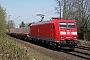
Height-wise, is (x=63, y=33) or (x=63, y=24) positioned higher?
(x=63, y=24)

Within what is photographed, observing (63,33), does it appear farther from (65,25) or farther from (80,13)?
(80,13)

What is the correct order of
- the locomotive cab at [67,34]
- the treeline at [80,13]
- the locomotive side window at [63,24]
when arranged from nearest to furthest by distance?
the locomotive cab at [67,34], the locomotive side window at [63,24], the treeline at [80,13]

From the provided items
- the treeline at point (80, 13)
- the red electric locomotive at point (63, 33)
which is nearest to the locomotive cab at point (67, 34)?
the red electric locomotive at point (63, 33)

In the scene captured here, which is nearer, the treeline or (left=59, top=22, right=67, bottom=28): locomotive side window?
(left=59, top=22, right=67, bottom=28): locomotive side window

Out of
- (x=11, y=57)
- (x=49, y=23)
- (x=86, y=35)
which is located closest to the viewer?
(x=11, y=57)

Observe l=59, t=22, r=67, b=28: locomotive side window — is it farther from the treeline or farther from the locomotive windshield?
the treeline

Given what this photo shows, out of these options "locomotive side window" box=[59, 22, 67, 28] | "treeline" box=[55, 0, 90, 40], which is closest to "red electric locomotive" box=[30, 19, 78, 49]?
"locomotive side window" box=[59, 22, 67, 28]

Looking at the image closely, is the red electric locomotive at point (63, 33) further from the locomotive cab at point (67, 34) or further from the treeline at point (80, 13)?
the treeline at point (80, 13)

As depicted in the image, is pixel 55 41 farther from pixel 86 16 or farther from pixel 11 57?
pixel 86 16

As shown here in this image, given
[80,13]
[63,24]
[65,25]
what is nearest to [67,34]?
[65,25]

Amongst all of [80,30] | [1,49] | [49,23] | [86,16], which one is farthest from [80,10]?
[1,49]

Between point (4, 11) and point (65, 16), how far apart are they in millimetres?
11674

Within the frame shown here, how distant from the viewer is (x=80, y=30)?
47688mm

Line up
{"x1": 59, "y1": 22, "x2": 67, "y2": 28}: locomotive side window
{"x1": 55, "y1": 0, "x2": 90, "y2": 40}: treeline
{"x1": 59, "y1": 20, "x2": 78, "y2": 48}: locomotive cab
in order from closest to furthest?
{"x1": 59, "y1": 20, "x2": 78, "y2": 48}: locomotive cab, {"x1": 59, "y1": 22, "x2": 67, "y2": 28}: locomotive side window, {"x1": 55, "y1": 0, "x2": 90, "y2": 40}: treeline
